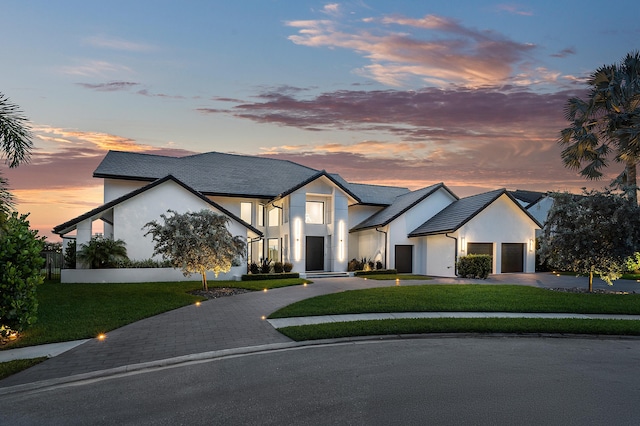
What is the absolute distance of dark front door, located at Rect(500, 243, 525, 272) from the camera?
2867 cm

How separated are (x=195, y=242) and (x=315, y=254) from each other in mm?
13754

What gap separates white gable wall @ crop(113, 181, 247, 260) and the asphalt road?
17.1 meters

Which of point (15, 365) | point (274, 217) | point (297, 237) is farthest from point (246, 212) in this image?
point (15, 365)

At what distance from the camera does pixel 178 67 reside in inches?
693

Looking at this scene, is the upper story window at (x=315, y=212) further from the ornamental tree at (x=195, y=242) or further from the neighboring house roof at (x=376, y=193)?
the ornamental tree at (x=195, y=242)

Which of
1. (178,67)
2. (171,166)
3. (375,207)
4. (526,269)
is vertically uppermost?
(178,67)

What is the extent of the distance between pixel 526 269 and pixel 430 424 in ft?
91.0

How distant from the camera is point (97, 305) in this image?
13.7 m

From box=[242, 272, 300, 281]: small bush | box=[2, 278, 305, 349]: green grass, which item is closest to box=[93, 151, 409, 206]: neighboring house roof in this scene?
box=[242, 272, 300, 281]: small bush

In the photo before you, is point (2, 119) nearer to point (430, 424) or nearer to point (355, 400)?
point (355, 400)

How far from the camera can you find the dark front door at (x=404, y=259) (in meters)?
Result: 30.1

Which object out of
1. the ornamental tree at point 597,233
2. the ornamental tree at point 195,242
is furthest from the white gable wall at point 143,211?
the ornamental tree at point 597,233

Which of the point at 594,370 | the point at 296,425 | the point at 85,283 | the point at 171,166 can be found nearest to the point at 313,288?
the point at 85,283

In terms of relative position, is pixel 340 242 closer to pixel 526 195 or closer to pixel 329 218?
pixel 329 218
